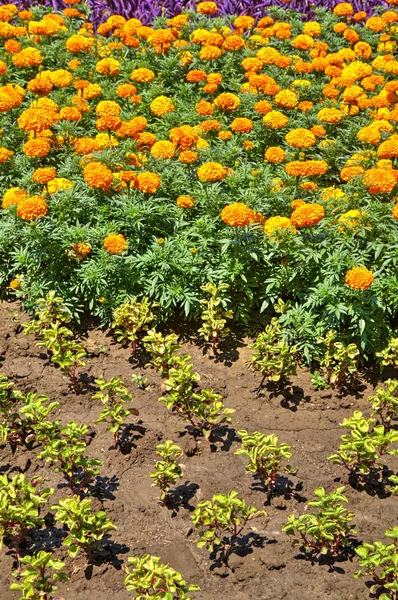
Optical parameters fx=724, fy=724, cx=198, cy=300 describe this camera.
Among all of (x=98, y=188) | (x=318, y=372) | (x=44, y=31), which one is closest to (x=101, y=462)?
(x=318, y=372)

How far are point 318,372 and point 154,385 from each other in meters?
1.03

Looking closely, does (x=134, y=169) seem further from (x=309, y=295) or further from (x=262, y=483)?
(x=262, y=483)

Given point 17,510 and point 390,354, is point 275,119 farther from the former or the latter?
point 17,510

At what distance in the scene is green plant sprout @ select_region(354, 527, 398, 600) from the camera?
3.12 metres

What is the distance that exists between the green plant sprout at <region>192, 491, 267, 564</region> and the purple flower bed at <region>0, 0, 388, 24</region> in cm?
659

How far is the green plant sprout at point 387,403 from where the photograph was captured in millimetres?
3992

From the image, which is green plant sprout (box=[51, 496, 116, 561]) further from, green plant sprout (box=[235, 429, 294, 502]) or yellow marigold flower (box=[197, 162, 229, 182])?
yellow marigold flower (box=[197, 162, 229, 182])

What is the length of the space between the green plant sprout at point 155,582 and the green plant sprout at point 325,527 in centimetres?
57

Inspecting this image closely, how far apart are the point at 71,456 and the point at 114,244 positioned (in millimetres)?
1334

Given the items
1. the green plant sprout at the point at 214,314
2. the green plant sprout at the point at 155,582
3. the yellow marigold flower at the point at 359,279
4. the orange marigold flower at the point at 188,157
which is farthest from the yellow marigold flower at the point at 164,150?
the green plant sprout at the point at 155,582

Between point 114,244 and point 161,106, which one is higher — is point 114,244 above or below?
below

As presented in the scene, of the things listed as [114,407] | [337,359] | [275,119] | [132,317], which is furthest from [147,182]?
[337,359]

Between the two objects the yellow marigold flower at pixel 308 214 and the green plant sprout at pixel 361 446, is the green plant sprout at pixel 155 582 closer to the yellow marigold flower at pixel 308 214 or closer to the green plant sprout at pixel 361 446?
the green plant sprout at pixel 361 446

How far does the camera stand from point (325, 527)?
332 cm
